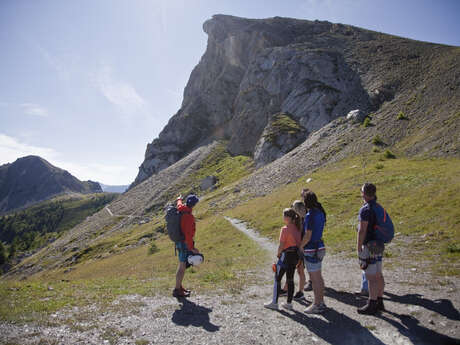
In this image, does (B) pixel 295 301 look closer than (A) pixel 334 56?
Yes

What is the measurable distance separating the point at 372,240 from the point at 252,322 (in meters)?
4.49

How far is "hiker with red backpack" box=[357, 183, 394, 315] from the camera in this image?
7448 mm

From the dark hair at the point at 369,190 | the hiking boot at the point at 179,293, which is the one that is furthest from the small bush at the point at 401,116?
the hiking boot at the point at 179,293

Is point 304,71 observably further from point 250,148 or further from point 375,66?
point 250,148

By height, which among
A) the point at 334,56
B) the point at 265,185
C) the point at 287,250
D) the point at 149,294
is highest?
the point at 334,56

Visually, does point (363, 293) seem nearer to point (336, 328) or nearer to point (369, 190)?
point (336, 328)

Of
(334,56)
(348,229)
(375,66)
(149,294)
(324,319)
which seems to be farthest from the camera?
(334,56)

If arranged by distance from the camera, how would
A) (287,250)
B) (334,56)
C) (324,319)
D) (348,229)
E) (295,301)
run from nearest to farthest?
(324,319)
(287,250)
(295,301)
(348,229)
(334,56)

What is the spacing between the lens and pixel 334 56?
107688 millimetres

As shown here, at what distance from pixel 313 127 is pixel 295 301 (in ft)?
277

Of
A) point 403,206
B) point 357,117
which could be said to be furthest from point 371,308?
point 357,117

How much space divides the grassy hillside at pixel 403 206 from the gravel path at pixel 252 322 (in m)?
4.71

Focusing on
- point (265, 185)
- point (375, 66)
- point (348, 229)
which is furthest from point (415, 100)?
point (348, 229)

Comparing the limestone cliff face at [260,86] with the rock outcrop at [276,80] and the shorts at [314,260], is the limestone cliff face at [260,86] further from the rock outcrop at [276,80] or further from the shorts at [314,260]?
the shorts at [314,260]
